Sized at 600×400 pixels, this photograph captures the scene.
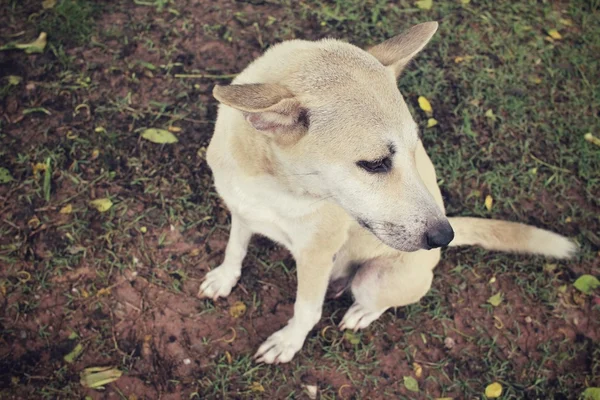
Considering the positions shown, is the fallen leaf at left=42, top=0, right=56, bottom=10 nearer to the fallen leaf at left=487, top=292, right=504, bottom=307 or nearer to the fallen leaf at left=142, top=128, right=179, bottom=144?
the fallen leaf at left=142, top=128, right=179, bottom=144

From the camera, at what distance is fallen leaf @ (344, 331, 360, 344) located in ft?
13.5

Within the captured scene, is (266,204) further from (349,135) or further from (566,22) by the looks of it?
(566,22)

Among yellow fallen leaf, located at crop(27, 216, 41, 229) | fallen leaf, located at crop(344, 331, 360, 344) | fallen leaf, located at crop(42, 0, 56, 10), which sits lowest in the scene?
fallen leaf, located at crop(344, 331, 360, 344)

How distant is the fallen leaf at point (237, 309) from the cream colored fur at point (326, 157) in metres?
0.79

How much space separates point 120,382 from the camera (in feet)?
12.2

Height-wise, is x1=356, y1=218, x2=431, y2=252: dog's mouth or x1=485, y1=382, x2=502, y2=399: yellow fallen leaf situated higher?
x1=356, y1=218, x2=431, y2=252: dog's mouth

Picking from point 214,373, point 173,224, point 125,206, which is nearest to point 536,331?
point 214,373

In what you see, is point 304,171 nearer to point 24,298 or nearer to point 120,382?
point 120,382

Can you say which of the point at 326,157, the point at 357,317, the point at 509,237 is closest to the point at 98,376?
the point at 357,317

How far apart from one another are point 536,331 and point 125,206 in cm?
352

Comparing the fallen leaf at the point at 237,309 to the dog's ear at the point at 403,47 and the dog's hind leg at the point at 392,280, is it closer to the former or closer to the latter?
the dog's hind leg at the point at 392,280

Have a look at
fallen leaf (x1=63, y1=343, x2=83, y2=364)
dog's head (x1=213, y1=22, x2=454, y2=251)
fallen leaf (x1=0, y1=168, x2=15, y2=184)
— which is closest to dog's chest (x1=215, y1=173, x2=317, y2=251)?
dog's head (x1=213, y1=22, x2=454, y2=251)

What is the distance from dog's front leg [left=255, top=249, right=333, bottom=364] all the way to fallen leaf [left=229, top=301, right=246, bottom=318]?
33 centimetres

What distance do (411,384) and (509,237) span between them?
4.34 ft
